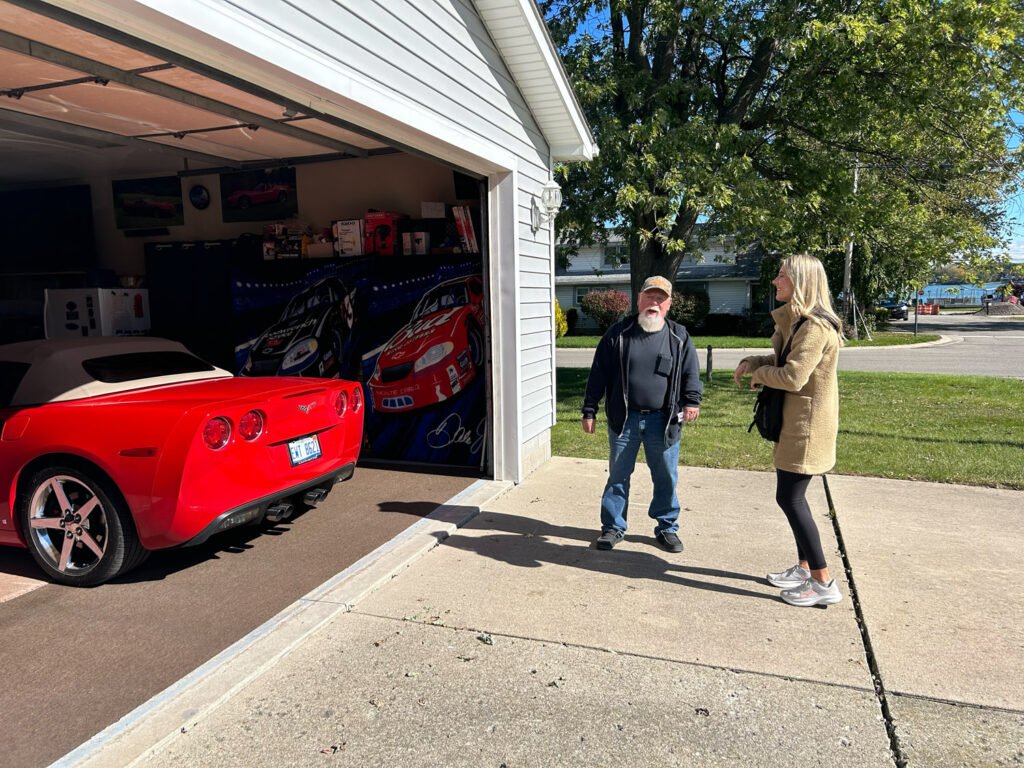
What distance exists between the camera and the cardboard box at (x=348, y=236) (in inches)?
291

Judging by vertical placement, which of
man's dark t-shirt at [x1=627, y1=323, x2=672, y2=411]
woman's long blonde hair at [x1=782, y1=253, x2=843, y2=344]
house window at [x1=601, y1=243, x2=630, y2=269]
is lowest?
man's dark t-shirt at [x1=627, y1=323, x2=672, y2=411]

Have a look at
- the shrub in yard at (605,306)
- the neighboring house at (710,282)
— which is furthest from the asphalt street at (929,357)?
the neighboring house at (710,282)

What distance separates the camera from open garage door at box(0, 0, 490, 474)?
22.9 ft

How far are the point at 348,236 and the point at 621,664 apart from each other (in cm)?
526

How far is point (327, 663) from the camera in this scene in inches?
139

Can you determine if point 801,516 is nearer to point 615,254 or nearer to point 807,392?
point 807,392

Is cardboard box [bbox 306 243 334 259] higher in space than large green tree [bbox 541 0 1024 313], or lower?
lower

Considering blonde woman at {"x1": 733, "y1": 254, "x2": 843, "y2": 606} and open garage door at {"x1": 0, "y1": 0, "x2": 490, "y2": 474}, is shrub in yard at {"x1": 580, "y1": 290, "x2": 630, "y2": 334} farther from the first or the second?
blonde woman at {"x1": 733, "y1": 254, "x2": 843, "y2": 606}

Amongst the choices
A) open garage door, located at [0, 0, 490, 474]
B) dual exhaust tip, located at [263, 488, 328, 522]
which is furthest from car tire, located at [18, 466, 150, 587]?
open garage door, located at [0, 0, 490, 474]

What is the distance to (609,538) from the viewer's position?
16.5 feet

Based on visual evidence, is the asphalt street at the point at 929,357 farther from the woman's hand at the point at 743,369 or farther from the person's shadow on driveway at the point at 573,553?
the woman's hand at the point at 743,369

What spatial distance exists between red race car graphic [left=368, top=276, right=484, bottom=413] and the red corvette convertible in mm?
2286

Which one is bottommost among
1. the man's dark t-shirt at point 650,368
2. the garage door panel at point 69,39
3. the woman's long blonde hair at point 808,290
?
the man's dark t-shirt at point 650,368
